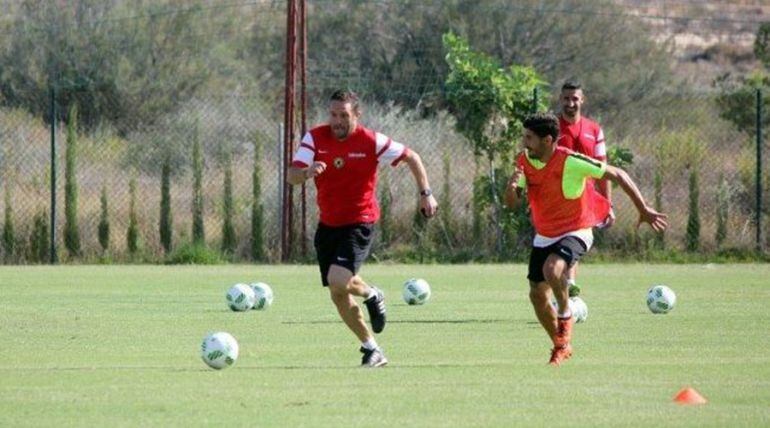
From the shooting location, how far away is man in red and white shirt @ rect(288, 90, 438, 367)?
42.2 feet

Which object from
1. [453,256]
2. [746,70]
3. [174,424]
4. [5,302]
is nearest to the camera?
[174,424]

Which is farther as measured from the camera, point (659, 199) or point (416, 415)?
point (659, 199)

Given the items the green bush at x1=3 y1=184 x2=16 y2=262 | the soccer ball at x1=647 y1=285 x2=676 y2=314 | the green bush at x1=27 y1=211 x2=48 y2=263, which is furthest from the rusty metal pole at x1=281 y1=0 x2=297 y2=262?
the soccer ball at x1=647 y1=285 x2=676 y2=314

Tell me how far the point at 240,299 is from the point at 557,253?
5762 mm

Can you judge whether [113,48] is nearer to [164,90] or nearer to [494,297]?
[164,90]

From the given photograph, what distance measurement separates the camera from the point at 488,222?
28531 millimetres

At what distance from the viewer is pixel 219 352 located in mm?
12039

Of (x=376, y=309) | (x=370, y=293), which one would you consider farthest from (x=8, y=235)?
(x=370, y=293)

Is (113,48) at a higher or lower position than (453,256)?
higher

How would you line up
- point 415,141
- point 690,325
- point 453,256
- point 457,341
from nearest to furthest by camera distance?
point 457,341
point 690,325
point 453,256
point 415,141

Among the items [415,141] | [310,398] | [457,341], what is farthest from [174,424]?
[415,141]

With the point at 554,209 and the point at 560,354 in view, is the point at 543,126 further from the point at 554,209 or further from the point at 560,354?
the point at 560,354

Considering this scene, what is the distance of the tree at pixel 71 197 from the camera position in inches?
1102

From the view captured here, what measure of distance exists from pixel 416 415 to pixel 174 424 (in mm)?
1326
